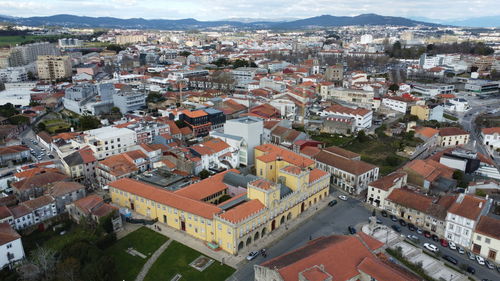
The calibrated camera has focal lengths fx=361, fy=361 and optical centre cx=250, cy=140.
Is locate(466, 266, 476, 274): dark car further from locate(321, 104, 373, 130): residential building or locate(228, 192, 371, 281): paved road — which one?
locate(321, 104, 373, 130): residential building

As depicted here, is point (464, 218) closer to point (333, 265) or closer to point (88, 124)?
point (333, 265)

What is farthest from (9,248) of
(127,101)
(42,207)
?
(127,101)

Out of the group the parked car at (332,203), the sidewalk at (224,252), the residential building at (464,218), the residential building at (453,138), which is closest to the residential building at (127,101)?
the sidewalk at (224,252)

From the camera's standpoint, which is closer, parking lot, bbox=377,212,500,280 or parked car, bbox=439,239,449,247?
parking lot, bbox=377,212,500,280

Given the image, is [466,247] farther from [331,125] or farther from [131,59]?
[131,59]

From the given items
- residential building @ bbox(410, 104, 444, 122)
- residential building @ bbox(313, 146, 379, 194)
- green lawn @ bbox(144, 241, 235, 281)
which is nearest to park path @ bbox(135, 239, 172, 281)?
green lawn @ bbox(144, 241, 235, 281)

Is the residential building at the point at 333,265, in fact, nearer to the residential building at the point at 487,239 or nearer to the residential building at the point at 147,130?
the residential building at the point at 487,239
